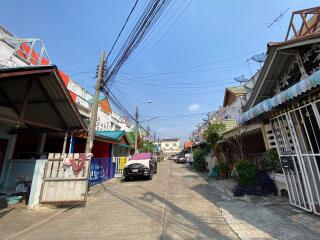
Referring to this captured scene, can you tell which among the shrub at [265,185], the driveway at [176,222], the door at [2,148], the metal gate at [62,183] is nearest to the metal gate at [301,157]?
the driveway at [176,222]

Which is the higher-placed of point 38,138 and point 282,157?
point 38,138

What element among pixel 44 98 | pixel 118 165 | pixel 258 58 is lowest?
pixel 118 165

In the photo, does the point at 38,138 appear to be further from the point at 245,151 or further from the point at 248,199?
the point at 245,151

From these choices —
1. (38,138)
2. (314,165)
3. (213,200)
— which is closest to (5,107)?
(38,138)

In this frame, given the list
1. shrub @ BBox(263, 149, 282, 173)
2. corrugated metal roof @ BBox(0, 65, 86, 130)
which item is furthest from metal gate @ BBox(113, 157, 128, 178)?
shrub @ BBox(263, 149, 282, 173)

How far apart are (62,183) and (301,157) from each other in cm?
754

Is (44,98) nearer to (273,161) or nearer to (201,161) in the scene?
(273,161)

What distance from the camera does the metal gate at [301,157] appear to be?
4734mm

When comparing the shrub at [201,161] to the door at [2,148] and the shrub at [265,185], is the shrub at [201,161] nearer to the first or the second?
the shrub at [265,185]

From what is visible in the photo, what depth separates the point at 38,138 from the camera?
10.1 metres

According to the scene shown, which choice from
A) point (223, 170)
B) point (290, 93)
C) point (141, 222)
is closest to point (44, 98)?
point (141, 222)

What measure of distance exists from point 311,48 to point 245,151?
25.8 feet

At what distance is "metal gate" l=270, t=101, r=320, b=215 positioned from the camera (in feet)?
15.5

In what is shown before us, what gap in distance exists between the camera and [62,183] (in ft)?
20.7
